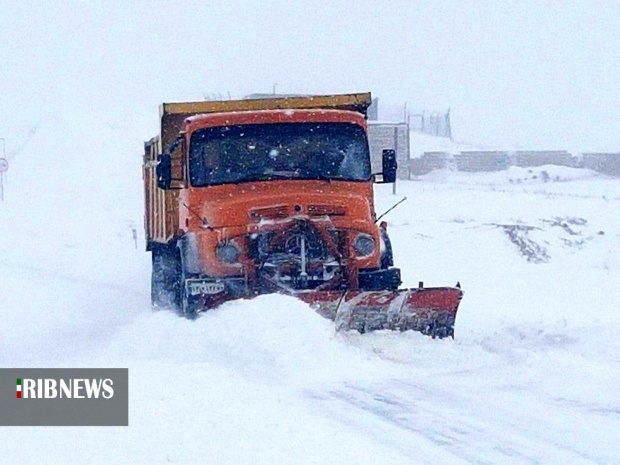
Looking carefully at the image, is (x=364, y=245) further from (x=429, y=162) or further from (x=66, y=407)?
(x=429, y=162)

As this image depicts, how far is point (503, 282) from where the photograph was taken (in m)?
21.7

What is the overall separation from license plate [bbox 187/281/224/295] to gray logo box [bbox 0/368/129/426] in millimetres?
2869

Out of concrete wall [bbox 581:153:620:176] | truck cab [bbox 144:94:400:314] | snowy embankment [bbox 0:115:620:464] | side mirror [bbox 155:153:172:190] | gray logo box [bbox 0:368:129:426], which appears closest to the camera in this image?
snowy embankment [bbox 0:115:620:464]

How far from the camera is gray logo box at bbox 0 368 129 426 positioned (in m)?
7.01

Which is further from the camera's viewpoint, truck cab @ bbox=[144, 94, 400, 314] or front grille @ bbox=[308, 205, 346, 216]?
front grille @ bbox=[308, 205, 346, 216]

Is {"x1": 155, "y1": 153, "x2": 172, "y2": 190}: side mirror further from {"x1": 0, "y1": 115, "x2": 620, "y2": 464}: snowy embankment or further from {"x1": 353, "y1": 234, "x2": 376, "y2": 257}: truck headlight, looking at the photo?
{"x1": 353, "y1": 234, "x2": 376, "y2": 257}: truck headlight

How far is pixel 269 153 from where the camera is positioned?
12.1 m

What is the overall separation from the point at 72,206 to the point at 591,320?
98.7ft

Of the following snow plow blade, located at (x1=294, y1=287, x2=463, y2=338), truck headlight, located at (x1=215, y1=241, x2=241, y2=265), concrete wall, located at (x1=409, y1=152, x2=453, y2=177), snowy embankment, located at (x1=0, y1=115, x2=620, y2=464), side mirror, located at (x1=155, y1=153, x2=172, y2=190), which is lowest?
snowy embankment, located at (x1=0, y1=115, x2=620, y2=464)

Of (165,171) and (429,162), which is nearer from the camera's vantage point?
(165,171)

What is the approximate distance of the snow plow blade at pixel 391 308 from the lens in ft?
34.1

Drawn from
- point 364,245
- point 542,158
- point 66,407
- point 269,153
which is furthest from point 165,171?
point 542,158

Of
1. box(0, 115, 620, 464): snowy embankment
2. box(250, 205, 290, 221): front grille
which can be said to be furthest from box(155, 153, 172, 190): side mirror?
box(0, 115, 620, 464): snowy embankment

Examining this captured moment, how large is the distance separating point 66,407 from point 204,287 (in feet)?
12.5
